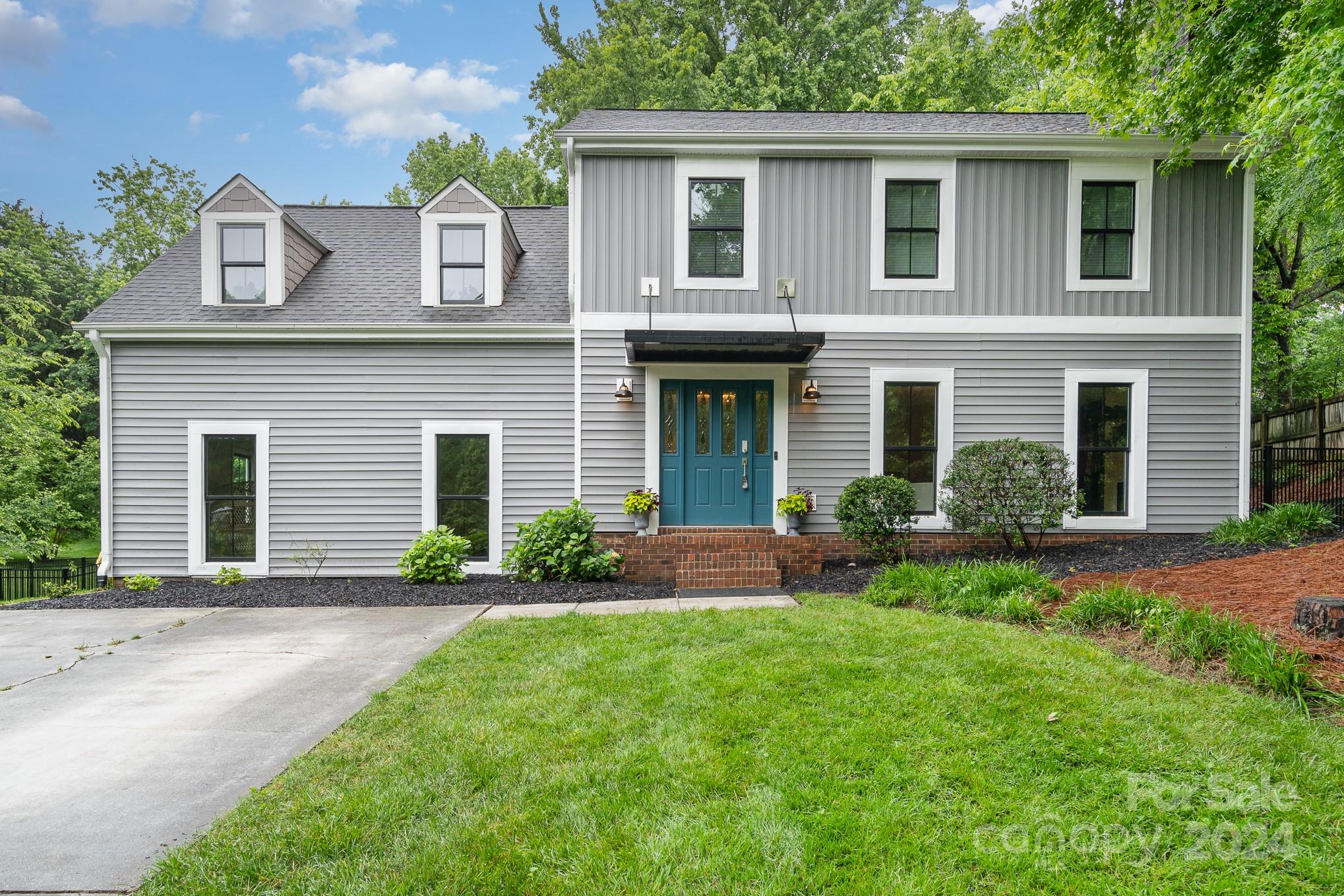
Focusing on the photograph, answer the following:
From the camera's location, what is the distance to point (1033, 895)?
1.86 meters

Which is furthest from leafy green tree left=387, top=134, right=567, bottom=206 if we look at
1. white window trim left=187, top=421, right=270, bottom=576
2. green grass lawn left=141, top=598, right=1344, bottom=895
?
green grass lawn left=141, top=598, right=1344, bottom=895

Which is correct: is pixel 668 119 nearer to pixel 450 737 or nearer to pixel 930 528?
pixel 930 528

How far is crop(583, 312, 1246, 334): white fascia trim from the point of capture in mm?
8242

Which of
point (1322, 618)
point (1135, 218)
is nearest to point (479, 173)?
point (1135, 218)

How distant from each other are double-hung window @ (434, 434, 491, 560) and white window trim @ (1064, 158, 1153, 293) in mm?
8457

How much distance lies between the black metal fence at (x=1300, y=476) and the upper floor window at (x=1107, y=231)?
5049mm

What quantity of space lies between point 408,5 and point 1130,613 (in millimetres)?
20234

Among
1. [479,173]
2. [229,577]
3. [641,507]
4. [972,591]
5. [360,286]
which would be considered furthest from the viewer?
[479,173]

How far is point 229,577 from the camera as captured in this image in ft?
26.2

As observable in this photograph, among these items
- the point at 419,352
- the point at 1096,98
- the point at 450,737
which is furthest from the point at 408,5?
the point at 450,737

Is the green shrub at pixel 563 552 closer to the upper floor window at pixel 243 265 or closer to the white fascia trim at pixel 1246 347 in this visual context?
the upper floor window at pixel 243 265

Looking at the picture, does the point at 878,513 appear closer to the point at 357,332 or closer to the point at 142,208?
the point at 357,332

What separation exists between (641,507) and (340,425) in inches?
173

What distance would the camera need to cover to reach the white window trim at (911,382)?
327 inches
